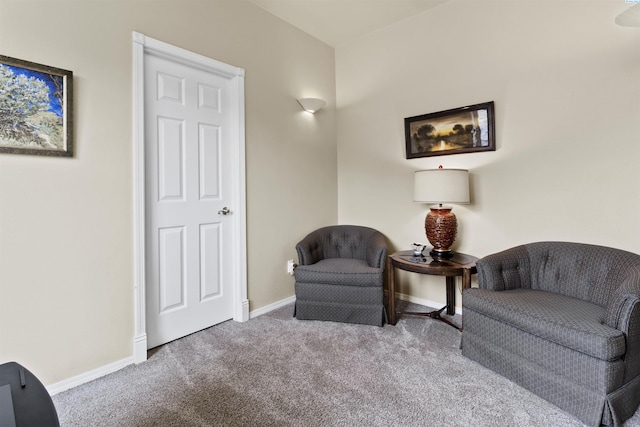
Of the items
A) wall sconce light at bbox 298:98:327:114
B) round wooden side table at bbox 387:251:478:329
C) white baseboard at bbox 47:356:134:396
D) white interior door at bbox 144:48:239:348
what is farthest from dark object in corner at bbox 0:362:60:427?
wall sconce light at bbox 298:98:327:114

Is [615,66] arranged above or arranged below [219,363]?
above

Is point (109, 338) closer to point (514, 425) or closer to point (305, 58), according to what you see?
point (514, 425)

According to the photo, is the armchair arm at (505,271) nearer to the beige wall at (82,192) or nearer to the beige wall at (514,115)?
the beige wall at (514,115)

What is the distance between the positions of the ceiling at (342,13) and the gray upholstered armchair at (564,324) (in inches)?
92.8

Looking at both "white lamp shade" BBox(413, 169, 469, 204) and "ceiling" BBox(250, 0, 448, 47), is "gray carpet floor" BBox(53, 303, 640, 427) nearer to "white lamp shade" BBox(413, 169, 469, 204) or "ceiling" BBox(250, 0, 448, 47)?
"white lamp shade" BBox(413, 169, 469, 204)

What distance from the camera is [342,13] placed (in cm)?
312

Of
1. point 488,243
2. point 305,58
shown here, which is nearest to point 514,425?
point 488,243

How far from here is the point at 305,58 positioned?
3488 mm

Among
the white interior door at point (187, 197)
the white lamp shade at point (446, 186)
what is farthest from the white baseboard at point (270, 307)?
the white lamp shade at point (446, 186)

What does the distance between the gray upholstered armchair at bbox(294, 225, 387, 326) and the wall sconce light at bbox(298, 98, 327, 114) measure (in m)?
1.39

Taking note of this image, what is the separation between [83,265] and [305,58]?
2.77 metres

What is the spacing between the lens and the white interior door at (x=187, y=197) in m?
2.38

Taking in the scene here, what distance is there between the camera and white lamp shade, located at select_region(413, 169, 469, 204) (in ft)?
8.64

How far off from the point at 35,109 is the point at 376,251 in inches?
99.8
